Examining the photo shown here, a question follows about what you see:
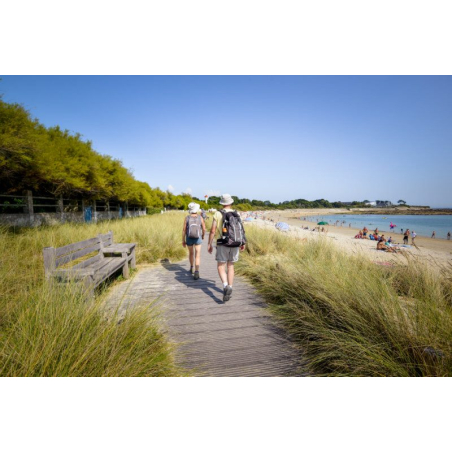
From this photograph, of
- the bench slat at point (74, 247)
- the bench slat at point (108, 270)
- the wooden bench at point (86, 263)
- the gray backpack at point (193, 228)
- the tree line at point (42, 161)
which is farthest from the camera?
the tree line at point (42, 161)

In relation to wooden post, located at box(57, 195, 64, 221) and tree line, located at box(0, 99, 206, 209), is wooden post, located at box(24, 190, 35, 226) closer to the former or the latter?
tree line, located at box(0, 99, 206, 209)

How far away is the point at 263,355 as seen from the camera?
2.10 metres

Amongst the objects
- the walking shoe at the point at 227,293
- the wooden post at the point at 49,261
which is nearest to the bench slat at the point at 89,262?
the wooden post at the point at 49,261

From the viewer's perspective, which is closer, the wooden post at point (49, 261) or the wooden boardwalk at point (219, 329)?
the wooden boardwalk at point (219, 329)

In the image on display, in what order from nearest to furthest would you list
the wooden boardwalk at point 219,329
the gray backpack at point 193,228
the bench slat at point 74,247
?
the wooden boardwalk at point 219,329 → the bench slat at point 74,247 → the gray backpack at point 193,228

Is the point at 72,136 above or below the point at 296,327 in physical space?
above

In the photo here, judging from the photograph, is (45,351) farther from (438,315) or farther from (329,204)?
(329,204)

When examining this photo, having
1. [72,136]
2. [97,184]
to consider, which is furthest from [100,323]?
[72,136]

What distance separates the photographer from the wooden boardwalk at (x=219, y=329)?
6.41 feet

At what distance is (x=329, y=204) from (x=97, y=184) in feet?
546

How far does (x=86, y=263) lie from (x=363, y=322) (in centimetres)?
409

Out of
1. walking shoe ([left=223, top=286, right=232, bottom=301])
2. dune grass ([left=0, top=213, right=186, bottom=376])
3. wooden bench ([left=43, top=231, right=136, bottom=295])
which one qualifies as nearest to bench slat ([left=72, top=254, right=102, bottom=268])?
wooden bench ([left=43, top=231, right=136, bottom=295])

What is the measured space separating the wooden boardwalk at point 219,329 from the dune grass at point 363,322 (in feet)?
0.78

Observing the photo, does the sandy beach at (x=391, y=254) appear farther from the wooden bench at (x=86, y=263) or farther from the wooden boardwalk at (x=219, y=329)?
the wooden bench at (x=86, y=263)
